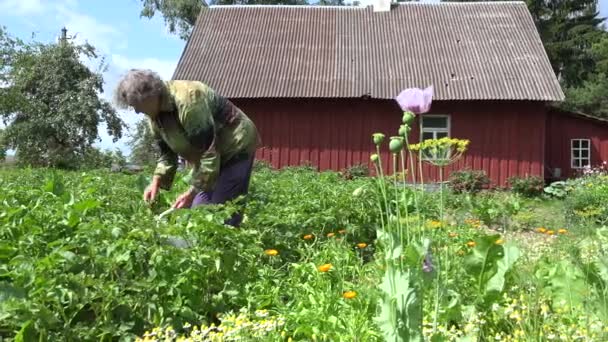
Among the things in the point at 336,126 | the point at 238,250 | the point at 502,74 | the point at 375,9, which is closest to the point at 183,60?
the point at 336,126

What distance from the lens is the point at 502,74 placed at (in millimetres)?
17141

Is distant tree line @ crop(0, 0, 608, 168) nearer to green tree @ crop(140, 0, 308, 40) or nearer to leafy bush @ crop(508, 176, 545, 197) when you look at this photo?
green tree @ crop(140, 0, 308, 40)

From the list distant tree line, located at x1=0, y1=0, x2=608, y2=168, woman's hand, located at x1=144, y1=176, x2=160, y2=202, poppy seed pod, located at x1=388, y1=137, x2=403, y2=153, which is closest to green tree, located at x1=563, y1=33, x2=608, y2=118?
distant tree line, located at x1=0, y1=0, x2=608, y2=168

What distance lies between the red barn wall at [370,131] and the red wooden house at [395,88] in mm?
26

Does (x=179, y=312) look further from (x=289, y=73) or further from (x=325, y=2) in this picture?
(x=325, y=2)

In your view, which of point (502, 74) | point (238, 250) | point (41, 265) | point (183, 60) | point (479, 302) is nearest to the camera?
point (41, 265)

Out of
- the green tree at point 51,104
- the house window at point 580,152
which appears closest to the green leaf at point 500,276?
the house window at point 580,152

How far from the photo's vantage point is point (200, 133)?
391 cm

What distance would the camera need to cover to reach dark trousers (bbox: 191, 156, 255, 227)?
14.1 feet

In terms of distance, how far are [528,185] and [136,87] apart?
47.9 feet

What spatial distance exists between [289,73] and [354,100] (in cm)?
195

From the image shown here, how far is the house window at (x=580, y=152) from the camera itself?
61.6ft

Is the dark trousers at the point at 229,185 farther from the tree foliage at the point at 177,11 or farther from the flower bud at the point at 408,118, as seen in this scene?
Result: the tree foliage at the point at 177,11

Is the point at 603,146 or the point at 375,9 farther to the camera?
the point at 375,9
